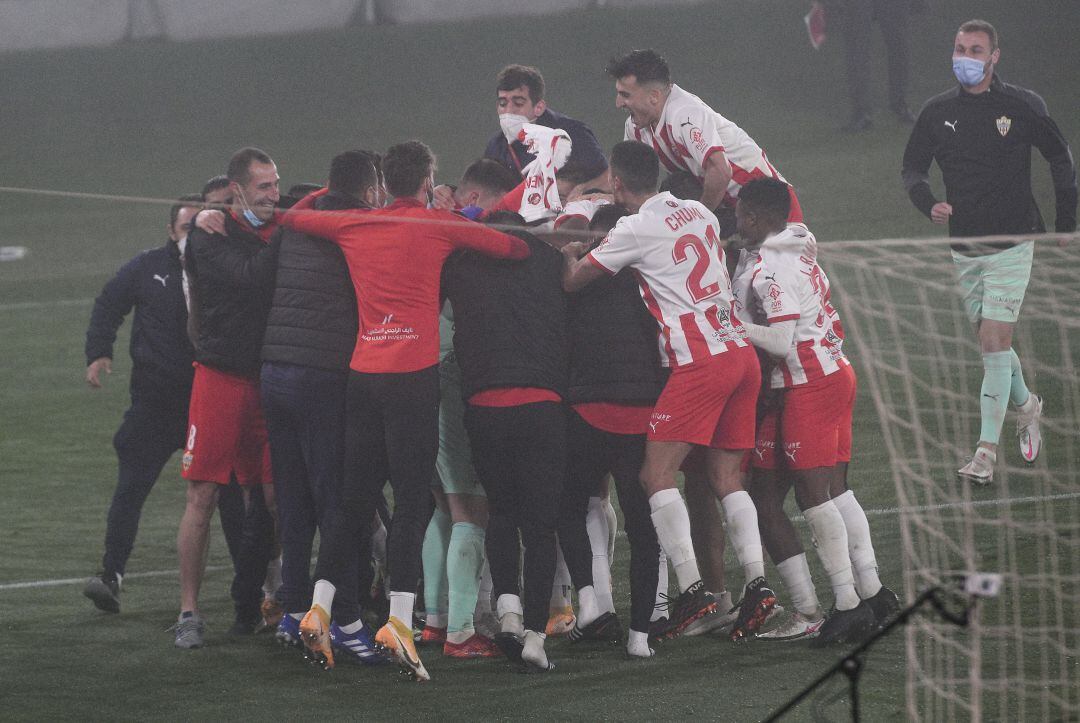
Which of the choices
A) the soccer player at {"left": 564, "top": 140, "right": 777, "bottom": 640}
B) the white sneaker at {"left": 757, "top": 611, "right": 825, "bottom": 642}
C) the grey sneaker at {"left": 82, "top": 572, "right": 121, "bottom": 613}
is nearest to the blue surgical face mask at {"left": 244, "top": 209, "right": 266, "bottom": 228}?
the soccer player at {"left": 564, "top": 140, "right": 777, "bottom": 640}

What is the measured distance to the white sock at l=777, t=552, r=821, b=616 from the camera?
18.6 feet

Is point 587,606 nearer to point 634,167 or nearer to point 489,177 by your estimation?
point 634,167

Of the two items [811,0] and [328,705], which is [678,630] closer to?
[328,705]

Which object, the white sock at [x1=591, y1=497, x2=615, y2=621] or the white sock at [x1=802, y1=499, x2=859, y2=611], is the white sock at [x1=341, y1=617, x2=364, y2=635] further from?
the white sock at [x1=802, y1=499, x2=859, y2=611]

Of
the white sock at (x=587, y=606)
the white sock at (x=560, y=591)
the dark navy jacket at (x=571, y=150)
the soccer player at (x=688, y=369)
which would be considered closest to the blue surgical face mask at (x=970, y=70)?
the dark navy jacket at (x=571, y=150)

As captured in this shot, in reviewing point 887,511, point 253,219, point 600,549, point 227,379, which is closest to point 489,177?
point 253,219

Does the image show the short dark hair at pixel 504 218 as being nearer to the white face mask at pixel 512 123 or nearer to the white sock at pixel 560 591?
the white face mask at pixel 512 123

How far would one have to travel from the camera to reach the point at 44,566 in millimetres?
7340

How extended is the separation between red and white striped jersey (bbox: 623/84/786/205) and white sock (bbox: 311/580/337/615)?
2.27m

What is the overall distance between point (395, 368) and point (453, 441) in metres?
0.72

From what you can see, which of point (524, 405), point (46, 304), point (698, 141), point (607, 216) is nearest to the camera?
point (524, 405)

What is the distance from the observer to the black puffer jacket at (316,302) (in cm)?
568

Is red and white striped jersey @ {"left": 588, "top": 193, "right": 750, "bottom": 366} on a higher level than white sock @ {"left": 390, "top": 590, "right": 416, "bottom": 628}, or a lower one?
higher

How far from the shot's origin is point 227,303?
603cm
